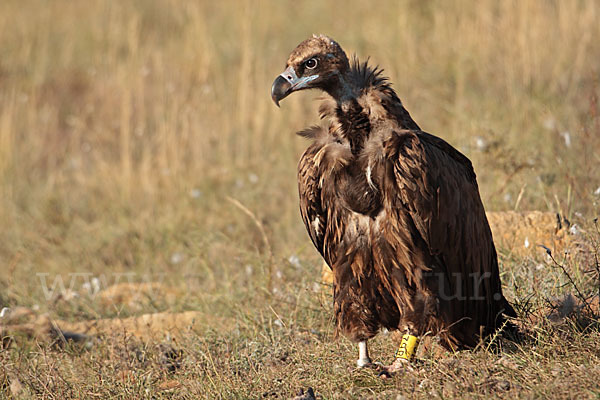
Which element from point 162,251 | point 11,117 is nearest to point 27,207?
point 11,117

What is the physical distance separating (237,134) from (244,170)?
61cm

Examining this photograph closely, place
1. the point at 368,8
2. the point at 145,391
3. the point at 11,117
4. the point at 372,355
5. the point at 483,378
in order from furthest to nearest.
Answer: the point at 368,8 < the point at 11,117 < the point at 372,355 < the point at 145,391 < the point at 483,378

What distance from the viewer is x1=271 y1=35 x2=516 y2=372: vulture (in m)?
3.11

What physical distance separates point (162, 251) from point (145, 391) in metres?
3.10

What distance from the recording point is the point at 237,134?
7613 mm

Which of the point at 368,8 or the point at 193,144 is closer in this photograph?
the point at 193,144

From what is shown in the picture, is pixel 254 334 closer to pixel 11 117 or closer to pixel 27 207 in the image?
pixel 27 207

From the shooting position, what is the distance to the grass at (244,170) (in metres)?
3.36

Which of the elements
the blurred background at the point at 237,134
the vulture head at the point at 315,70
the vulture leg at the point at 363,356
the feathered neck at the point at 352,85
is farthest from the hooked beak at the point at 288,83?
the blurred background at the point at 237,134

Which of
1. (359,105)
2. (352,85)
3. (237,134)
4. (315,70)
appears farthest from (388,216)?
(237,134)

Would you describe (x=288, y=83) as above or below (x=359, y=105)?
above

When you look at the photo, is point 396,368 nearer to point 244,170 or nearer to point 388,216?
point 388,216

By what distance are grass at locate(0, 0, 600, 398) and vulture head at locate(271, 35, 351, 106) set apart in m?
1.21

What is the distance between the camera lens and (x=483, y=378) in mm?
2885
